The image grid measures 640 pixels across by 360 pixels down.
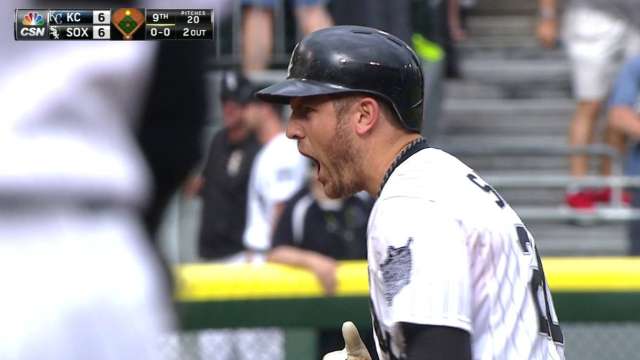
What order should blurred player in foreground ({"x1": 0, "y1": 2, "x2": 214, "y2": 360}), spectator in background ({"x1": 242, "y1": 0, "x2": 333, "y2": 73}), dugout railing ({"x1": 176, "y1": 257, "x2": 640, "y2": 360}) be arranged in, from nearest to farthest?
blurred player in foreground ({"x1": 0, "y1": 2, "x2": 214, "y2": 360}) → dugout railing ({"x1": 176, "y1": 257, "x2": 640, "y2": 360}) → spectator in background ({"x1": 242, "y1": 0, "x2": 333, "y2": 73})

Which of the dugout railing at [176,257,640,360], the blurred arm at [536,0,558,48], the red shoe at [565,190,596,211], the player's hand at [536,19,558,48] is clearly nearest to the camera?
the dugout railing at [176,257,640,360]

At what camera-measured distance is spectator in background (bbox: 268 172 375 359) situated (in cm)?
568

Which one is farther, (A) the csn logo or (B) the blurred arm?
(B) the blurred arm

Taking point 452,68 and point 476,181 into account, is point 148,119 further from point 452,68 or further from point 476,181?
point 452,68

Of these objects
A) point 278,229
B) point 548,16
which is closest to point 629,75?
point 548,16

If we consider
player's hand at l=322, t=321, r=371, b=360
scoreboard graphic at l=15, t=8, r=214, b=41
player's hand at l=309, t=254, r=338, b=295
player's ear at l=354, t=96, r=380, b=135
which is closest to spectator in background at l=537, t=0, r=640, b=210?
player's hand at l=309, t=254, r=338, b=295

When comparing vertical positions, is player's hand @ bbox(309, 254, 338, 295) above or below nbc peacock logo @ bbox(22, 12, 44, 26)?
below

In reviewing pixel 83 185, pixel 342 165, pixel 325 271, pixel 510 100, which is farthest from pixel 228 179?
pixel 83 185

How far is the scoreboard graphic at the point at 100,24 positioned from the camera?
130 centimetres

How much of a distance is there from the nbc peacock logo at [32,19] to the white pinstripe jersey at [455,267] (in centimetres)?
114

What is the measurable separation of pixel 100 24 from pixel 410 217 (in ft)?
3.56

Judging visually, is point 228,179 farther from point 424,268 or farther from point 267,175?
point 424,268

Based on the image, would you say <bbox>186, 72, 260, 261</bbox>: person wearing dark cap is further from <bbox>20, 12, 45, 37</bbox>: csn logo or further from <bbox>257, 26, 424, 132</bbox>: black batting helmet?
<bbox>20, 12, 45, 37</bbox>: csn logo

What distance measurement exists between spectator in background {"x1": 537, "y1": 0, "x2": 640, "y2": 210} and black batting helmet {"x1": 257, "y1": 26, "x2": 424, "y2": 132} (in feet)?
16.9
